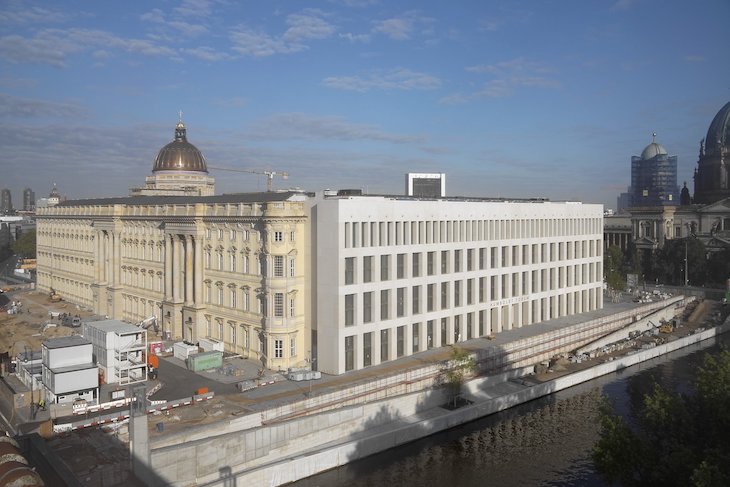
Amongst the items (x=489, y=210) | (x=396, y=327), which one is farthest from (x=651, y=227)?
(x=396, y=327)

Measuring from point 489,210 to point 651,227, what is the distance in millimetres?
93598

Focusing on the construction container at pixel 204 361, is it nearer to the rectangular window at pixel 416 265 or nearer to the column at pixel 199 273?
the column at pixel 199 273

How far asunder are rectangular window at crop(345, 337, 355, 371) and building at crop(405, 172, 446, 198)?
1330 inches

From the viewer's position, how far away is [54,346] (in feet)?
160

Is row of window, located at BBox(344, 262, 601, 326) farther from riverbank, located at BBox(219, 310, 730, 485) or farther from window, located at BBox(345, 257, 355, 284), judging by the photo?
riverbank, located at BBox(219, 310, 730, 485)

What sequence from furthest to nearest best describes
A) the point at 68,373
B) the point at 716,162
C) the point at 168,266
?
the point at 716,162 < the point at 168,266 < the point at 68,373

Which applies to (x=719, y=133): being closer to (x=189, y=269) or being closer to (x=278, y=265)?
(x=278, y=265)

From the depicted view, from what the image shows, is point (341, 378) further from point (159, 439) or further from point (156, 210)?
point (156, 210)

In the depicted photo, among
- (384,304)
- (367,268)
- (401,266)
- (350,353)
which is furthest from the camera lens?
(401,266)

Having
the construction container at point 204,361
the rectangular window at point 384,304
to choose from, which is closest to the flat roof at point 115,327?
the construction container at point 204,361

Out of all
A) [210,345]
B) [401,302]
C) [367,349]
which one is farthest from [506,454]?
[210,345]

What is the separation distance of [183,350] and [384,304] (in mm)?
21189

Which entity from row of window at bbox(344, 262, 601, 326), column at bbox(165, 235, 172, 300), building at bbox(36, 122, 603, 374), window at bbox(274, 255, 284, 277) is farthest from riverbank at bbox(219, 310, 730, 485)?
column at bbox(165, 235, 172, 300)

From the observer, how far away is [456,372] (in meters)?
52.8
